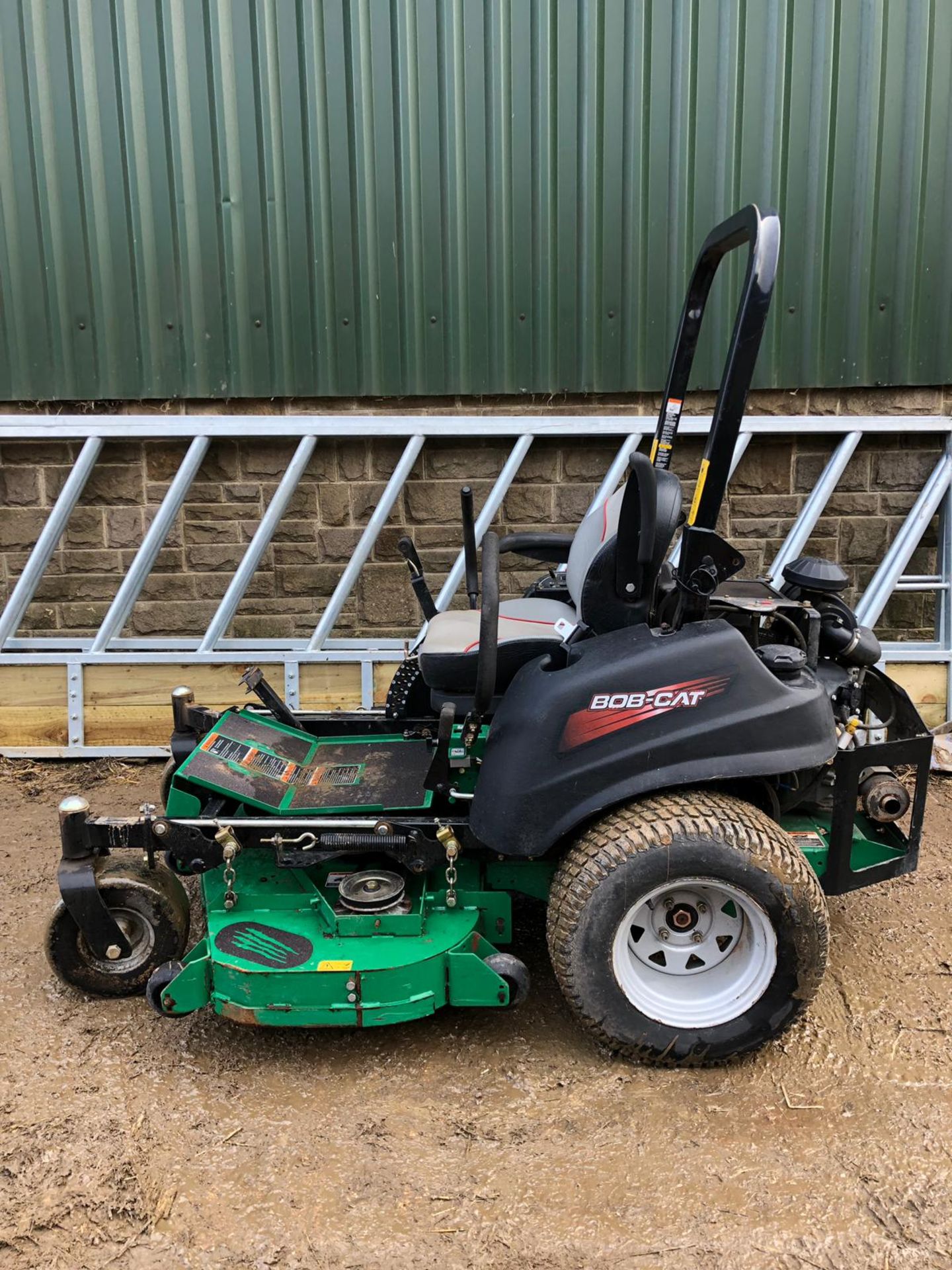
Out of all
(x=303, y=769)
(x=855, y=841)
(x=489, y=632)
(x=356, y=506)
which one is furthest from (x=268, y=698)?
(x=855, y=841)

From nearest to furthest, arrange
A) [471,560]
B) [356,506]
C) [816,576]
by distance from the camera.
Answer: [816,576], [471,560], [356,506]

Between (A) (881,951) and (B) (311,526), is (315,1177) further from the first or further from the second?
(B) (311,526)

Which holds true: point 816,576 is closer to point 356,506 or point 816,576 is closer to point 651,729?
point 651,729

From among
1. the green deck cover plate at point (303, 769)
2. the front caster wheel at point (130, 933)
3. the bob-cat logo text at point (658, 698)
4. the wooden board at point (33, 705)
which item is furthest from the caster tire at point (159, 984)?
the wooden board at point (33, 705)

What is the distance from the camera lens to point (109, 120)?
4797 mm

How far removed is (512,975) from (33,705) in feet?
11.0

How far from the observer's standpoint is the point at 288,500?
5027 millimetres

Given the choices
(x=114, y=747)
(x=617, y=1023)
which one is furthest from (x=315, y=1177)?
(x=114, y=747)

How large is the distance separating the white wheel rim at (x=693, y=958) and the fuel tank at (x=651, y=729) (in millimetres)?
351

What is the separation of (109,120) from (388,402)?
199 cm

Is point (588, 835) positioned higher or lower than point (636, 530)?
lower

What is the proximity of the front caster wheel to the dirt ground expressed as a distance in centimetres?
11

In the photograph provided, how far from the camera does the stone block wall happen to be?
5113 millimetres

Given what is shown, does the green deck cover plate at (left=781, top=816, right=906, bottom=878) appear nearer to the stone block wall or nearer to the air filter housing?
the air filter housing
